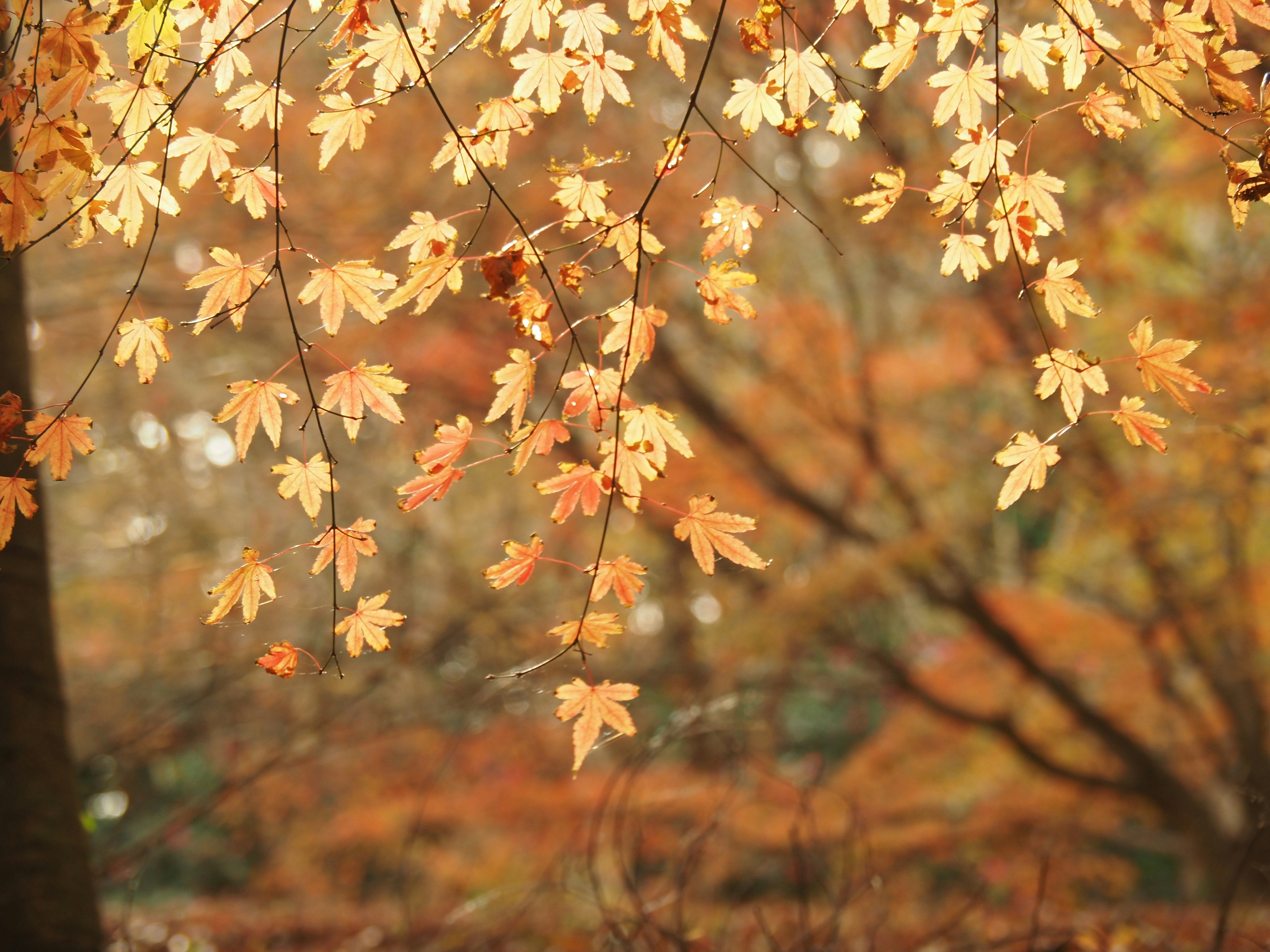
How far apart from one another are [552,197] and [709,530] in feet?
1.55

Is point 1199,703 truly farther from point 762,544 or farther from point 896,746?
point 762,544

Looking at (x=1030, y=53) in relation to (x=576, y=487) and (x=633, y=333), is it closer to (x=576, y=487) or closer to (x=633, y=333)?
(x=633, y=333)

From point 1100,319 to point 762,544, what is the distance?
282cm

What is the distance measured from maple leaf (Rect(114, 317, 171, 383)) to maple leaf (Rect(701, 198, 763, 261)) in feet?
2.41

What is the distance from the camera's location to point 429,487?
116 cm

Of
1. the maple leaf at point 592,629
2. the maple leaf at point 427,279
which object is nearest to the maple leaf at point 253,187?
the maple leaf at point 427,279

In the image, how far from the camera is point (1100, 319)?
199 inches

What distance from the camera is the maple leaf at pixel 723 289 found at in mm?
1223

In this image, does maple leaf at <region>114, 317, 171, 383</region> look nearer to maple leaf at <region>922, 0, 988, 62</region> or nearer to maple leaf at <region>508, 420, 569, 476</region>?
maple leaf at <region>508, 420, 569, 476</region>

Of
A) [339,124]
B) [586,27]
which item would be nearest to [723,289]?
[586,27]

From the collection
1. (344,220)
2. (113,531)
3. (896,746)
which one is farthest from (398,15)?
(113,531)

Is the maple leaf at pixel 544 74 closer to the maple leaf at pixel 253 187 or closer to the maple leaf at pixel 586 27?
the maple leaf at pixel 586 27

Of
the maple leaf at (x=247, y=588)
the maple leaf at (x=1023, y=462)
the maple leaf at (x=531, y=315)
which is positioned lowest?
the maple leaf at (x=1023, y=462)

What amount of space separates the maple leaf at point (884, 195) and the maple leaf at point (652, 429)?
1.24 feet
